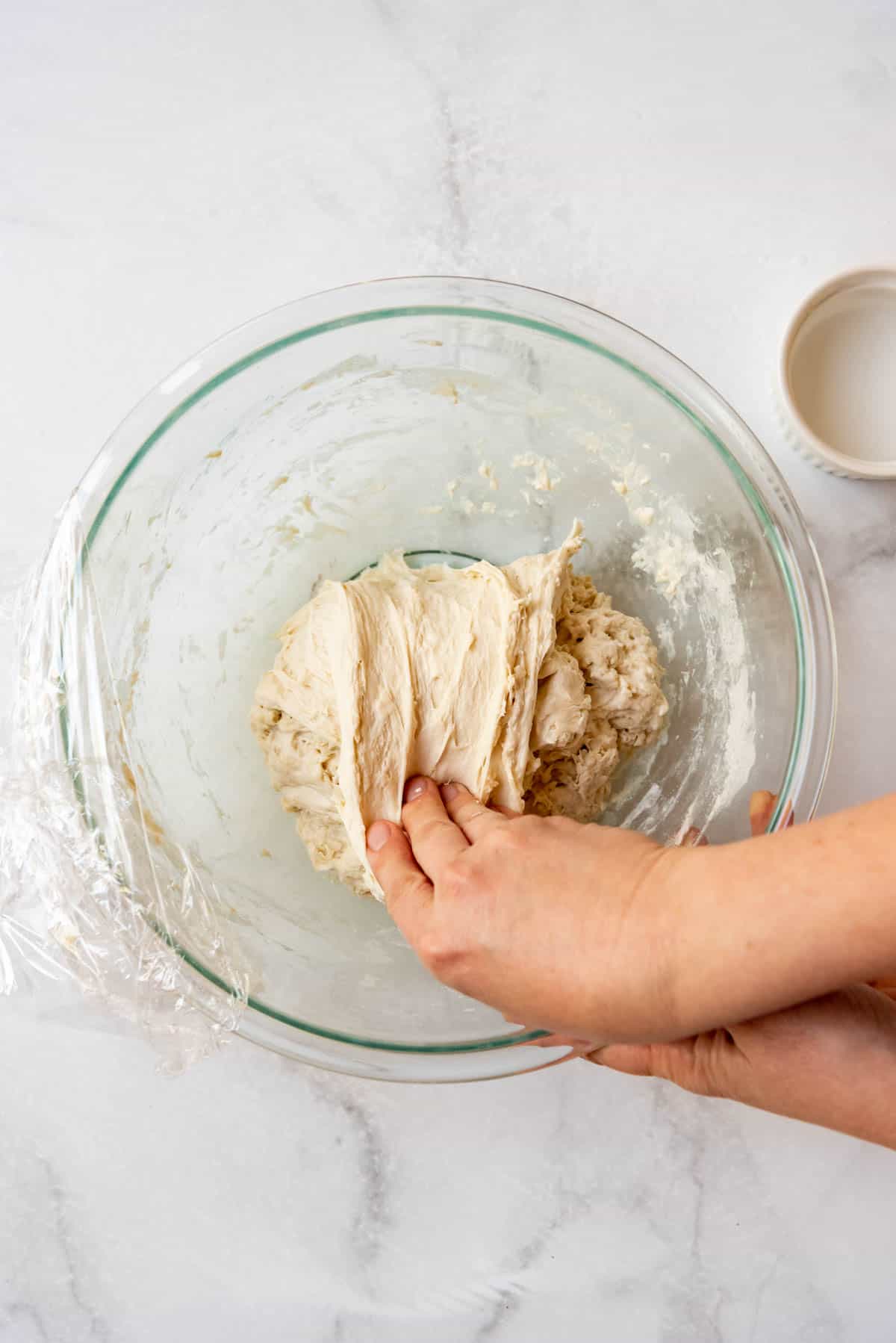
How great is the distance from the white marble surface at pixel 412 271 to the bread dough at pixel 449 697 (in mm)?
348

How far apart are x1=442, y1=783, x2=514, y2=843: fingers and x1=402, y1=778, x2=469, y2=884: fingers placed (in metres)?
0.01

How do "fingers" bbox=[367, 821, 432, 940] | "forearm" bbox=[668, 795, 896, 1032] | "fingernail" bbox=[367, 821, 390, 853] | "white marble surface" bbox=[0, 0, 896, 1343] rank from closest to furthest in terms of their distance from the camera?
"forearm" bbox=[668, 795, 896, 1032]
"fingers" bbox=[367, 821, 432, 940]
"fingernail" bbox=[367, 821, 390, 853]
"white marble surface" bbox=[0, 0, 896, 1343]

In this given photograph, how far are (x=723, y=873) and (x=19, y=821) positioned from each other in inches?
28.9

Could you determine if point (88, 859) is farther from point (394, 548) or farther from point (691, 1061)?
point (691, 1061)

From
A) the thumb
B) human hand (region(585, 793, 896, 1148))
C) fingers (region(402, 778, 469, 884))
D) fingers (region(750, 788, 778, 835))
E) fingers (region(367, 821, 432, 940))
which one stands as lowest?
the thumb

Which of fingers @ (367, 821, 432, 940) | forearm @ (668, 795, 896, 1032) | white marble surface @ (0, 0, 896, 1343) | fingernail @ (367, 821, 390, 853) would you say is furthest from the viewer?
white marble surface @ (0, 0, 896, 1343)

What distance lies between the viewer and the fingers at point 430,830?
0.88 m

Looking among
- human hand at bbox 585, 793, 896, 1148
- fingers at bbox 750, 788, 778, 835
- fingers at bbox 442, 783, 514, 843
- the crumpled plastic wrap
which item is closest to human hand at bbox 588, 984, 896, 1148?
human hand at bbox 585, 793, 896, 1148

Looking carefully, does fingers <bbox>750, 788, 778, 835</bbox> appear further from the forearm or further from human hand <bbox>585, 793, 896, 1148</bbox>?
the forearm

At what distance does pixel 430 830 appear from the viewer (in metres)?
0.93

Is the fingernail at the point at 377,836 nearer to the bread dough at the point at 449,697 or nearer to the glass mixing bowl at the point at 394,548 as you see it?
the bread dough at the point at 449,697

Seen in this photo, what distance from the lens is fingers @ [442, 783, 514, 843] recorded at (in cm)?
94

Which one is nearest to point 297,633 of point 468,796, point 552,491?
point 468,796

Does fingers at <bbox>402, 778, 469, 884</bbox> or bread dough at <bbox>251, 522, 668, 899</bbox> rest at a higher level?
bread dough at <bbox>251, 522, 668, 899</bbox>
